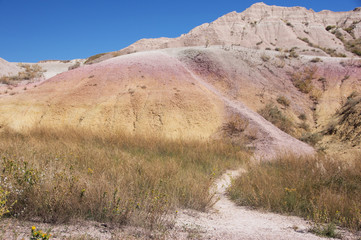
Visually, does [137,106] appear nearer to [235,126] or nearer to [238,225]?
[235,126]

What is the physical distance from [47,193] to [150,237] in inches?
60.0

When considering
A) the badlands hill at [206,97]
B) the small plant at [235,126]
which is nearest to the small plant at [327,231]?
the badlands hill at [206,97]

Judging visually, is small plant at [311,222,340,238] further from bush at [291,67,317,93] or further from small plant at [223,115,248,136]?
bush at [291,67,317,93]

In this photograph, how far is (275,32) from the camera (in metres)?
43.8

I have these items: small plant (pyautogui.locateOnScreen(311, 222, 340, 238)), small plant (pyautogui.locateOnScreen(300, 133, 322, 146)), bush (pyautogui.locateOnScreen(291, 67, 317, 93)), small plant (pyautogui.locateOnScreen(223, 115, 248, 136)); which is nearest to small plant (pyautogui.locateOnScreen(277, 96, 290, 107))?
bush (pyautogui.locateOnScreen(291, 67, 317, 93))

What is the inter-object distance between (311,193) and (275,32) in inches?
1780

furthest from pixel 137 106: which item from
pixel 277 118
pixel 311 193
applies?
pixel 311 193

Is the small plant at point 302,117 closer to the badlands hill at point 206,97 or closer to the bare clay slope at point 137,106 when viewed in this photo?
the badlands hill at point 206,97

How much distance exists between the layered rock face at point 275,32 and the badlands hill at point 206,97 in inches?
681

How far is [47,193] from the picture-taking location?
10.5 feet

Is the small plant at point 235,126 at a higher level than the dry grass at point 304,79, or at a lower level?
lower

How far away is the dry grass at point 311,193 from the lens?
13.9 feet

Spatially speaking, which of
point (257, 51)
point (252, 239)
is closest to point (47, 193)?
point (252, 239)

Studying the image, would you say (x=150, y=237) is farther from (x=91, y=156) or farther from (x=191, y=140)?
(x=191, y=140)
